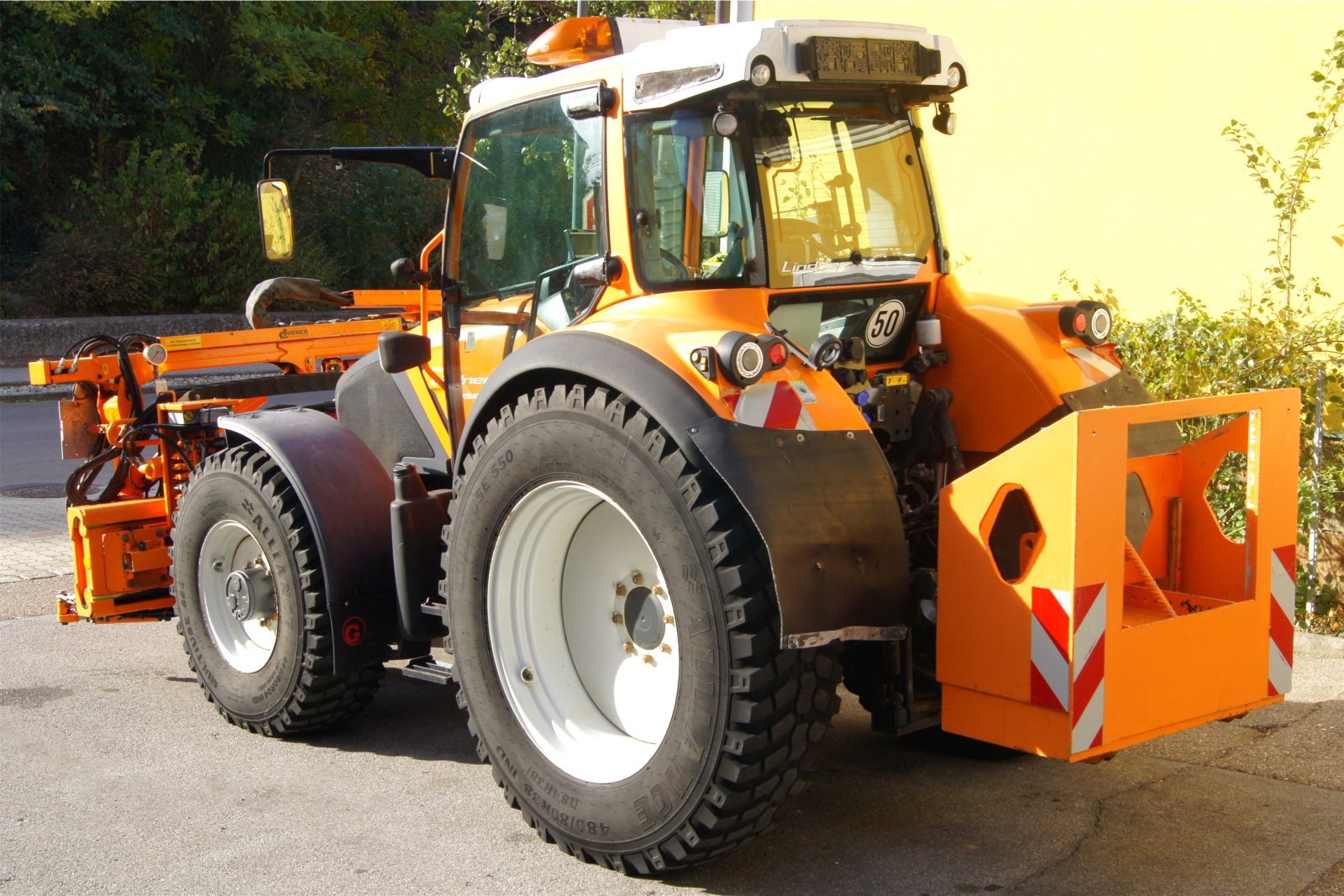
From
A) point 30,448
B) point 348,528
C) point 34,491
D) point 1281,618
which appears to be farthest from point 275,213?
point 30,448

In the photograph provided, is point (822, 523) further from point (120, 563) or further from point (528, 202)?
point (120, 563)

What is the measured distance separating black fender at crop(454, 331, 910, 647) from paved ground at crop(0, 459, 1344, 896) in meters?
0.85

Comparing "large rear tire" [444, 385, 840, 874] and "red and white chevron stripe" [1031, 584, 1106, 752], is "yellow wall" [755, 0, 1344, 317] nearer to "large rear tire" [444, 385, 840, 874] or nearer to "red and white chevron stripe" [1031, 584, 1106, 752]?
"large rear tire" [444, 385, 840, 874]

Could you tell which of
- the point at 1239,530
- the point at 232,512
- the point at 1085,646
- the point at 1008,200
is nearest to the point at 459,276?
the point at 232,512

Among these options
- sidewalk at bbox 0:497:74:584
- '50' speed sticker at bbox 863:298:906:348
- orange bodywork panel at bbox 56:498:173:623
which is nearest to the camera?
'50' speed sticker at bbox 863:298:906:348

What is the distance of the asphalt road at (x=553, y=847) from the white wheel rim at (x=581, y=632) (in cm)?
36

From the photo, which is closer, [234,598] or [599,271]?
[599,271]

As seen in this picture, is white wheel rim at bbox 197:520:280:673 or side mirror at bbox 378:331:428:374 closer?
side mirror at bbox 378:331:428:374

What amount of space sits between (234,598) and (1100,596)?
321 cm

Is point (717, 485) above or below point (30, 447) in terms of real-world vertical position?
above

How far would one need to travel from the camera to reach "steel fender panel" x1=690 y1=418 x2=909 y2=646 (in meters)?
3.28

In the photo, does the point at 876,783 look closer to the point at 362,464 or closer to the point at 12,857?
the point at 362,464

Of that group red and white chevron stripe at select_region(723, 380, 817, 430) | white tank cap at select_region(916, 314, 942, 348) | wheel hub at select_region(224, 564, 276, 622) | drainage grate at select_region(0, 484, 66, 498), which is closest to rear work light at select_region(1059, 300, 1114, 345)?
white tank cap at select_region(916, 314, 942, 348)

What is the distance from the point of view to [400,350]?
177 inches
